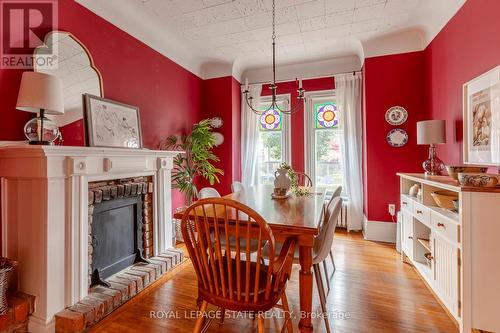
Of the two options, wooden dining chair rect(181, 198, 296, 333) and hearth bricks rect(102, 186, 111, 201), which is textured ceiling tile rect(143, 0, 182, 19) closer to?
hearth bricks rect(102, 186, 111, 201)

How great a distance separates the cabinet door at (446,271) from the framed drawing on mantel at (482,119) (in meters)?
0.72

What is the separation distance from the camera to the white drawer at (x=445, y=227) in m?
1.62

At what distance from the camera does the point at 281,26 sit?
308cm

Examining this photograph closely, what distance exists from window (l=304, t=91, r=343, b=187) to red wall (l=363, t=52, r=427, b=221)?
2.05ft

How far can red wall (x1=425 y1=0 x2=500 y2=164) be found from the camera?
193cm

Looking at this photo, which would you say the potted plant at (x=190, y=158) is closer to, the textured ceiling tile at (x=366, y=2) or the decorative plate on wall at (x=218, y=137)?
the decorative plate on wall at (x=218, y=137)

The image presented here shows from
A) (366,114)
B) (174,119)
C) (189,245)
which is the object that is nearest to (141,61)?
(174,119)

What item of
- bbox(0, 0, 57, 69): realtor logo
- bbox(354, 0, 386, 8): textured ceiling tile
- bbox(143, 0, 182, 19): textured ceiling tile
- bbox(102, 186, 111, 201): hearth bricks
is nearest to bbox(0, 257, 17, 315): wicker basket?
bbox(102, 186, 111, 201): hearth bricks

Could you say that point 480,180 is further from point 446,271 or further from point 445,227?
point 446,271

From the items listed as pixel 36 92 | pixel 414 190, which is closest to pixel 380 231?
pixel 414 190

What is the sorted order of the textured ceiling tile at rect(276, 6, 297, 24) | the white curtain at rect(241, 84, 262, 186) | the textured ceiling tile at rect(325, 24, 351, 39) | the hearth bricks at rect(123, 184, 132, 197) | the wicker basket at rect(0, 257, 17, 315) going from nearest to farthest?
the wicker basket at rect(0, 257, 17, 315) < the hearth bricks at rect(123, 184, 132, 197) < the textured ceiling tile at rect(276, 6, 297, 24) < the textured ceiling tile at rect(325, 24, 351, 39) < the white curtain at rect(241, 84, 262, 186)

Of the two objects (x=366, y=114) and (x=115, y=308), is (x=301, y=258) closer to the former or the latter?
(x=115, y=308)

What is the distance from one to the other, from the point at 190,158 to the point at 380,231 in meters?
2.94

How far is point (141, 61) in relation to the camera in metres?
2.97
